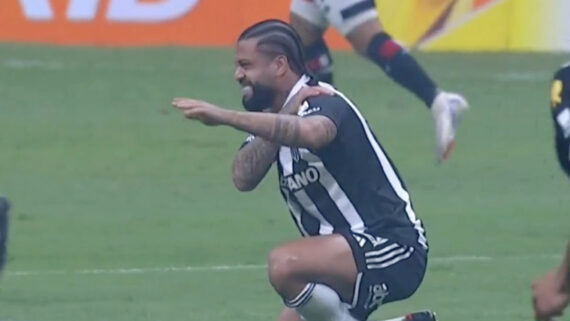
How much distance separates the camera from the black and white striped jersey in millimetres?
6859

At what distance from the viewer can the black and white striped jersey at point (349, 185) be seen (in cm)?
686

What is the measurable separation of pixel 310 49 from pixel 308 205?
3480mm

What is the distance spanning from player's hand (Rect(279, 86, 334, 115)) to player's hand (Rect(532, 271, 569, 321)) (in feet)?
5.02

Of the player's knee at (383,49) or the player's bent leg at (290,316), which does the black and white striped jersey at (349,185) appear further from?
the player's knee at (383,49)

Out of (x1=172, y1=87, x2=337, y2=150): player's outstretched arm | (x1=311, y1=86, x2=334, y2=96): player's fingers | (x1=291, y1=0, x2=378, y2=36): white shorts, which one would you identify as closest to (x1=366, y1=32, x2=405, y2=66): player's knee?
(x1=291, y1=0, x2=378, y2=36): white shorts

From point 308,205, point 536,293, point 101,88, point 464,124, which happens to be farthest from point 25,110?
point 536,293

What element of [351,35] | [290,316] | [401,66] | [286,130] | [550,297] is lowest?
[351,35]

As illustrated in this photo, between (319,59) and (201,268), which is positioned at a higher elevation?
(319,59)

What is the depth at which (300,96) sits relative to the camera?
682 cm

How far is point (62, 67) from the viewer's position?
17.5 m

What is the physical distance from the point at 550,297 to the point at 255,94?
1794 mm

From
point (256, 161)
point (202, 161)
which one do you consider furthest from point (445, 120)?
point (202, 161)

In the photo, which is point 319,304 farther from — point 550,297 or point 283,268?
point 550,297

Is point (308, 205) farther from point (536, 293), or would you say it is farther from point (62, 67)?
point (62, 67)
